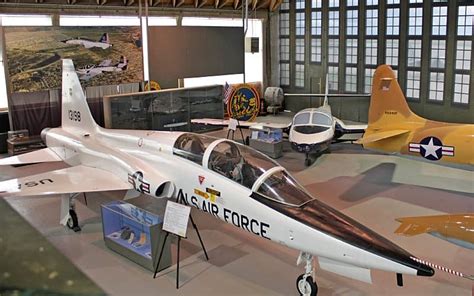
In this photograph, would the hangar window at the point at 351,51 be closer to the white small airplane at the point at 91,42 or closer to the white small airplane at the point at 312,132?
the white small airplane at the point at 312,132

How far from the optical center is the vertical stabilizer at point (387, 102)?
11.4 meters

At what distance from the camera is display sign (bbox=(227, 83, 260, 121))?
17656mm

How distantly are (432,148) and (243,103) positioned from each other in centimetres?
851

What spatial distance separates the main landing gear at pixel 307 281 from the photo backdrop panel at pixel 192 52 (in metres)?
11.8

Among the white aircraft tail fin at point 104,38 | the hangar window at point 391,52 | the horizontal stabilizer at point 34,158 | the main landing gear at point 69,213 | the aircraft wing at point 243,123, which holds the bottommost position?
the main landing gear at point 69,213

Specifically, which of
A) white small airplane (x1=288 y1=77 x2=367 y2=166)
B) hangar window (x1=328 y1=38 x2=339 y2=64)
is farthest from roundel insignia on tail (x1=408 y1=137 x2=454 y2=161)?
hangar window (x1=328 y1=38 x2=339 y2=64)

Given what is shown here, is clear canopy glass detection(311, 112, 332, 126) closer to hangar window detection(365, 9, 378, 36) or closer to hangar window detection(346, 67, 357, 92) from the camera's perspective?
hangar window detection(346, 67, 357, 92)

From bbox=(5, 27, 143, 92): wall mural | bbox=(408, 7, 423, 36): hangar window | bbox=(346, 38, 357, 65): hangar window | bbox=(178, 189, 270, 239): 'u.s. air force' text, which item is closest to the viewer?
bbox=(178, 189, 270, 239): 'u.s. air force' text

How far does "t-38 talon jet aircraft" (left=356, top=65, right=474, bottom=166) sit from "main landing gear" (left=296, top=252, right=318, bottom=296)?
524cm

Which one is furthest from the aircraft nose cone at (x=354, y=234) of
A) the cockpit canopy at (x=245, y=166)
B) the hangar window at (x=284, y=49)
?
the hangar window at (x=284, y=49)

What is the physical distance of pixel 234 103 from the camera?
17641mm

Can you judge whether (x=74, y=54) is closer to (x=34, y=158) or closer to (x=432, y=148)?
(x=34, y=158)

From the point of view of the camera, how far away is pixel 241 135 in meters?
15.9

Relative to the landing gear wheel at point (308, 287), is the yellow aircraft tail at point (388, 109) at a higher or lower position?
higher
